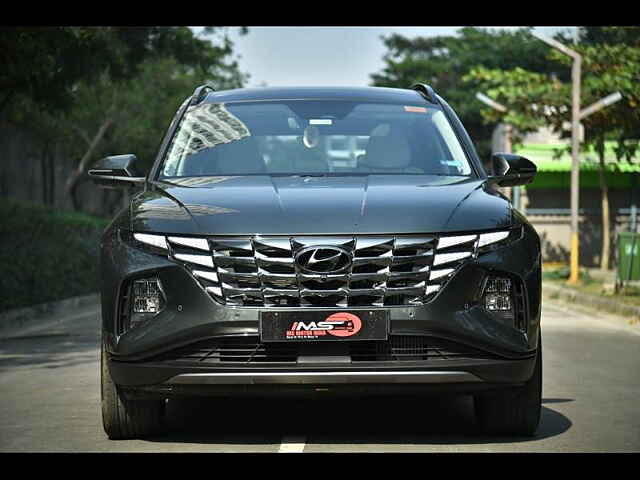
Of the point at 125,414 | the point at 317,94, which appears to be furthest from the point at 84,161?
the point at 125,414

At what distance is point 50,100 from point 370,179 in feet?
48.9

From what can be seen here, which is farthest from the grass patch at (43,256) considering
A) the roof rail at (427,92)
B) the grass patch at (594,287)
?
the roof rail at (427,92)

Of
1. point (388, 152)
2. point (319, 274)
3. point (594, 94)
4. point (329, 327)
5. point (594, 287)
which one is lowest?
point (594, 287)

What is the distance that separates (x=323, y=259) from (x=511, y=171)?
70.4 inches

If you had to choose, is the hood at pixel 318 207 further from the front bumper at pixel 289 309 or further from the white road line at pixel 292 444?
the white road line at pixel 292 444

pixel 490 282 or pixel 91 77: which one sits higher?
pixel 91 77

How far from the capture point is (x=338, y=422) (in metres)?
→ 7.37

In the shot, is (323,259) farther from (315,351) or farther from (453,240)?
(453,240)

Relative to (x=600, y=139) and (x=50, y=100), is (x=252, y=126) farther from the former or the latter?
(x=600, y=139)

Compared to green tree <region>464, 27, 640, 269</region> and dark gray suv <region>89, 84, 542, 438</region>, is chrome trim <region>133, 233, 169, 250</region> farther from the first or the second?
green tree <region>464, 27, 640, 269</region>

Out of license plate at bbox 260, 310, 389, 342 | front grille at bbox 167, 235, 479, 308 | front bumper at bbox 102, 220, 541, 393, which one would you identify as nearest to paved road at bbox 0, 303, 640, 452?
front bumper at bbox 102, 220, 541, 393

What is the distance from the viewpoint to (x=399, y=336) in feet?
20.1
